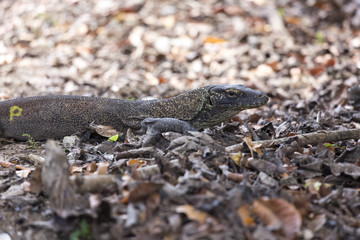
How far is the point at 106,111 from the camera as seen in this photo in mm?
6719

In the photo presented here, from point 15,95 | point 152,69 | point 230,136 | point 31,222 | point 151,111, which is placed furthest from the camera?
point 152,69

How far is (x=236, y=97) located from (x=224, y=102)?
0.19m

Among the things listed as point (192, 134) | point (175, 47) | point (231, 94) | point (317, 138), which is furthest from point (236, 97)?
point (175, 47)

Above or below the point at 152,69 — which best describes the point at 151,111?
above

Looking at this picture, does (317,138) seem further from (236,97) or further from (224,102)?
(224,102)

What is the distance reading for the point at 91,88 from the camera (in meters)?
9.40

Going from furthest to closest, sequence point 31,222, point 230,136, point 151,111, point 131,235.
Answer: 1. point 151,111
2. point 230,136
3. point 31,222
4. point 131,235

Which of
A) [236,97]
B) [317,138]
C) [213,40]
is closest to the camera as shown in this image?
[317,138]

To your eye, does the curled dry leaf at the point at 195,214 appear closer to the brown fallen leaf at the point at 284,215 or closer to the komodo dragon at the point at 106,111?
the brown fallen leaf at the point at 284,215

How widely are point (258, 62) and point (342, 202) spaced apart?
24.7 ft

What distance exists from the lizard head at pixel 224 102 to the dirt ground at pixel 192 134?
0.21m

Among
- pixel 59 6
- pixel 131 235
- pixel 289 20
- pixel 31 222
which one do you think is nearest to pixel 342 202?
pixel 131 235

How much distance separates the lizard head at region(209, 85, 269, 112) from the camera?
19.8 ft

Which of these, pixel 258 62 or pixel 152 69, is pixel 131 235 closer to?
pixel 152 69
